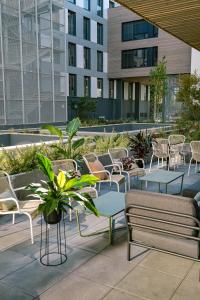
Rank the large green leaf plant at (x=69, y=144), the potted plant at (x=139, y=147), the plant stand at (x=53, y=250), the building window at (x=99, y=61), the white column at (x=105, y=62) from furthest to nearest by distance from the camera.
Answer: the white column at (x=105, y=62)
the building window at (x=99, y=61)
the potted plant at (x=139, y=147)
the large green leaf plant at (x=69, y=144)
the plant stand at (x=53, y=250)

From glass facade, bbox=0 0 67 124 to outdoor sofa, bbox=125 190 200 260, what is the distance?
14.9m

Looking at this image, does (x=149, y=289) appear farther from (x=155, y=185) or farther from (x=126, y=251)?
(x=155, y=185)

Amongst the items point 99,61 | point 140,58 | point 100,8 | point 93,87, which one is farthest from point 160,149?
point 100,8

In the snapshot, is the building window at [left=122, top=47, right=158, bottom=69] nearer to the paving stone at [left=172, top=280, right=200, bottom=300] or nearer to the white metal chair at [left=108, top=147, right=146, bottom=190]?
the white metal chair at [left=108, top=147, right=146, bottom=190]

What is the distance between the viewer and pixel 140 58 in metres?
27.5

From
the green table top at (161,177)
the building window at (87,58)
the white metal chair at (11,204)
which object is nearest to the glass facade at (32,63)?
the building window at (87,58)

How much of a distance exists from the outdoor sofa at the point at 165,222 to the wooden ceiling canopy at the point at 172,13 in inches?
146

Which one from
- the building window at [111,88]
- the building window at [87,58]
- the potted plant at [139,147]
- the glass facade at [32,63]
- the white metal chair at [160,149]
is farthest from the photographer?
the building window at [111,88]

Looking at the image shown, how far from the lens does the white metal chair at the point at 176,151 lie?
8.84 m

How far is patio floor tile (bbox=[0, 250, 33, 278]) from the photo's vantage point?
3246mm

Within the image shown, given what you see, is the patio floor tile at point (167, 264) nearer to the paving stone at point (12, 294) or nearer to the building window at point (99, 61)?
the paving stone at point (12, 294)

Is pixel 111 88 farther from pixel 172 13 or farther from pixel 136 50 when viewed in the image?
pixel 172 13

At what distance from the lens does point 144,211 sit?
3.09m

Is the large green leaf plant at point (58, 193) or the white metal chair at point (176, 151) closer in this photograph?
the large green leaf plant at point (58, 193)
